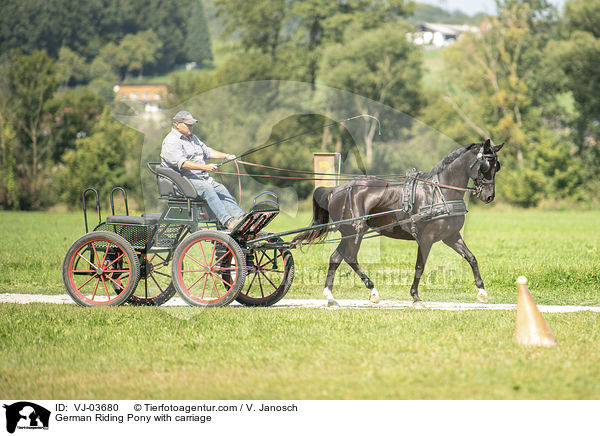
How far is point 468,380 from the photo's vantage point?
6480 millimetres

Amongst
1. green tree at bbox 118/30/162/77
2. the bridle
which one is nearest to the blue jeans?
the bridle

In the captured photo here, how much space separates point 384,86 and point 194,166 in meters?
26.2

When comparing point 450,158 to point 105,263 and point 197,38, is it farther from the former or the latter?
point 197,38

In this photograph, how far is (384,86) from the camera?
3506 cm

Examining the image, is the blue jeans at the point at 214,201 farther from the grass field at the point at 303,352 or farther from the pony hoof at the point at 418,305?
the pony hoof at the point at 418,305

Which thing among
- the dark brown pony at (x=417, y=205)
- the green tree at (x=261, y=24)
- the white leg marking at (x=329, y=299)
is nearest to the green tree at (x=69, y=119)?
the green tree at (x=261, y=24)

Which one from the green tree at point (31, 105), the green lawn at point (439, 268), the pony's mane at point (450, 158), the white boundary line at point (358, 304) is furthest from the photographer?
the green tree at point (31, 105)

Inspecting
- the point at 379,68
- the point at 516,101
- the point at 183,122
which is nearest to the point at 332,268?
the point at 183,122

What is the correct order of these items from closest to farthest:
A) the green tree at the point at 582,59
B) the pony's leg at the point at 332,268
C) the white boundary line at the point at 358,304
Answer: the white boundary line at the point at 358,304, the pony's leg at the point at 332,268, the green tree at the point at 582,59

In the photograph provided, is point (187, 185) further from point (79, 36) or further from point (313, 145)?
point (79, 36)

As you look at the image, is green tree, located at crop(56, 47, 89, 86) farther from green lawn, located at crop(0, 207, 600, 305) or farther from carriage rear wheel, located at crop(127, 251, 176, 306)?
carriage rear wheel, located at crop(127, 251, 176, 306)

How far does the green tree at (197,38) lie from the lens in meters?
67.7

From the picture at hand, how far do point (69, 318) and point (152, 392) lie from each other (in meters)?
3.49
